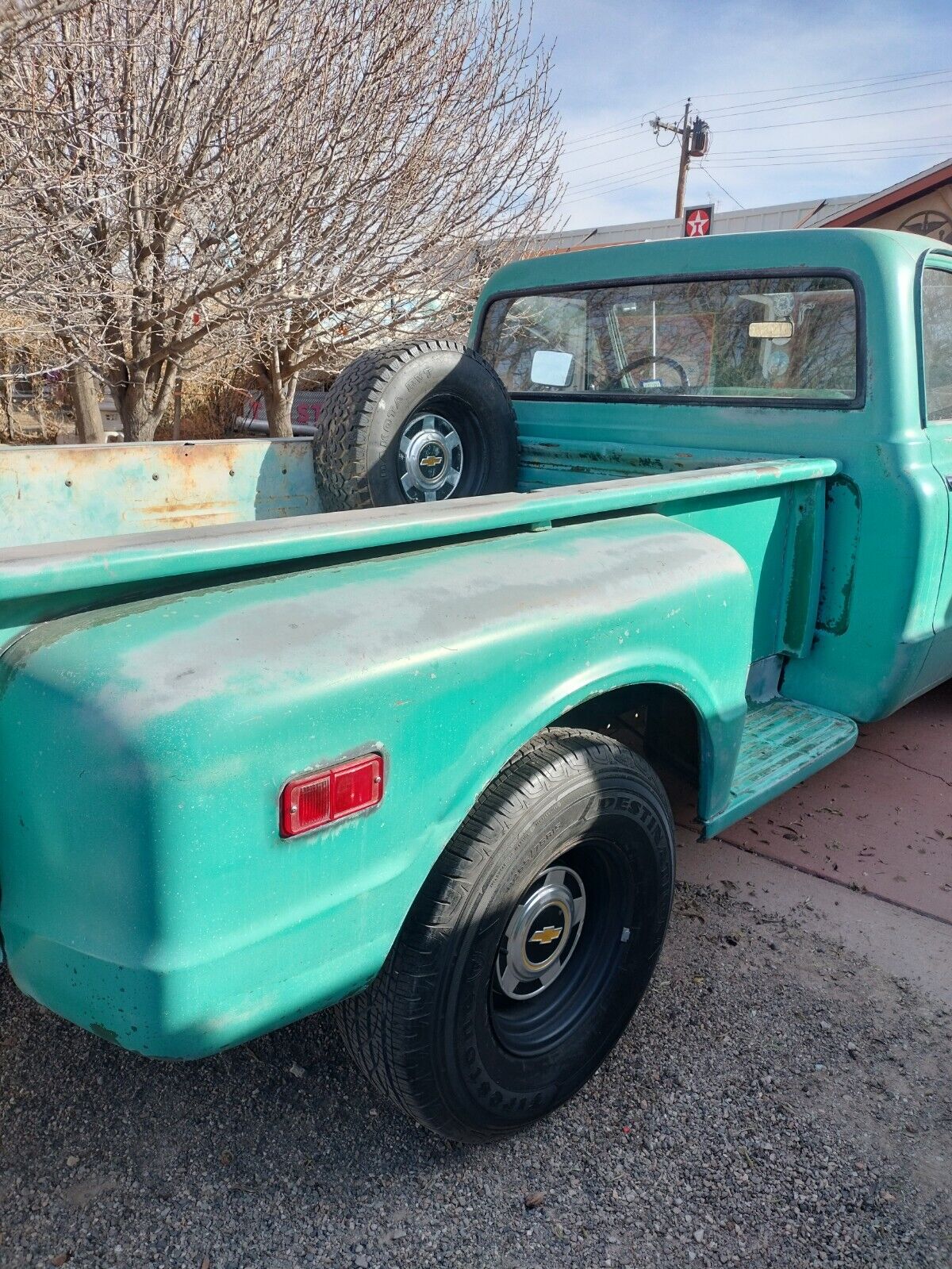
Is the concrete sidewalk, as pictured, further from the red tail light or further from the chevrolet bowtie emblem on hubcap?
the red tail light

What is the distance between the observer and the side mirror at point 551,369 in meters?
3.92

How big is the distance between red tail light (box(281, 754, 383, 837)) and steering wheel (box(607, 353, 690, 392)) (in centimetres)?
254

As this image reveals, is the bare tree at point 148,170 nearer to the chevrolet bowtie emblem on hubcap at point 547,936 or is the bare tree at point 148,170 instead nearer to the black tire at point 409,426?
the black tire at point 409,426

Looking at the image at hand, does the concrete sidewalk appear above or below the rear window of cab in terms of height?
below

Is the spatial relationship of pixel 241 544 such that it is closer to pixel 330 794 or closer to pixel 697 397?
pixel 330 794

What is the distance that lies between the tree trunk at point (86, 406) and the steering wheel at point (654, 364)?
25.2 feet

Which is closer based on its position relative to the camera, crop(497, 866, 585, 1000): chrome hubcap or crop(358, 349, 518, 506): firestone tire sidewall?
crop(497, 866, 585, 1000): chrome hubcap

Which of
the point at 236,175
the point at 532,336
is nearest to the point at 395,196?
the point at 236,175

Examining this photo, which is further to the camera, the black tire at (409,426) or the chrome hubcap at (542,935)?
the black tire at (409,426)

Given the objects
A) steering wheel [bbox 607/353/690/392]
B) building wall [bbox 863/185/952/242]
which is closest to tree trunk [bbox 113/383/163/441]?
steering wheel [bbox 607/353/690/392]

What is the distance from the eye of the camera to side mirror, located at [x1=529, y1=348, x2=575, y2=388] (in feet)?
12.9

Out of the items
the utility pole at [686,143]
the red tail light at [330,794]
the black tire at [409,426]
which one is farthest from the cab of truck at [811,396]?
the utility pole at [686,143]

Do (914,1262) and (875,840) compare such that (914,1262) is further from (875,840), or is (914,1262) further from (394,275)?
(394,275)

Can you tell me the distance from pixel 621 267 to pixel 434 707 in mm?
2707
